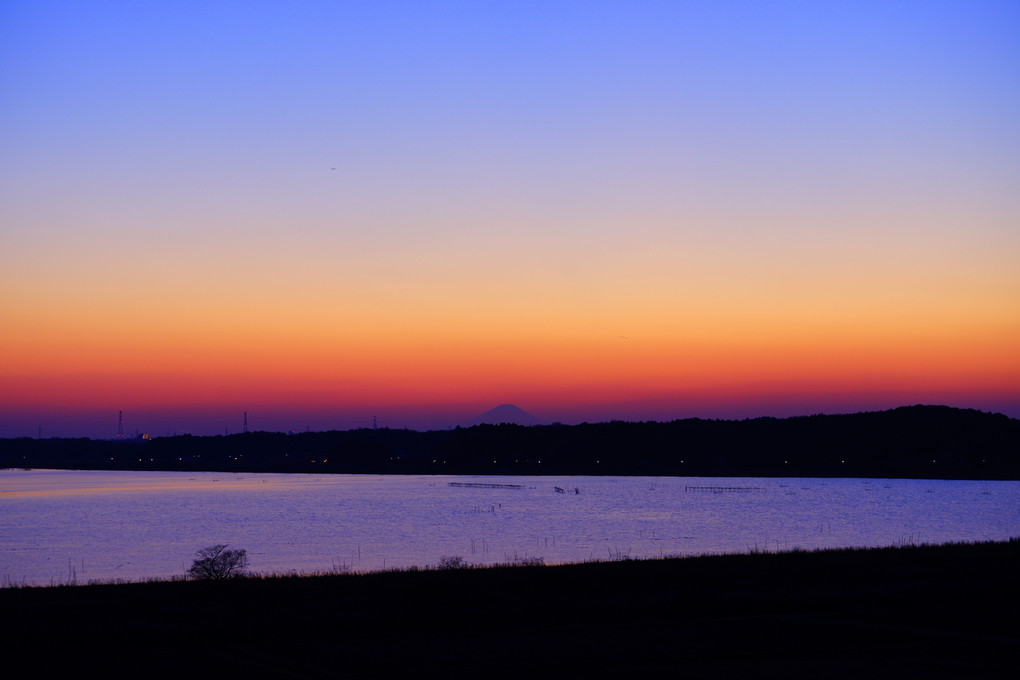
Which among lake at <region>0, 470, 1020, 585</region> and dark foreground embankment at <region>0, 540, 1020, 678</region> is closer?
dark foreground embankment at <region>0, 540, 1020, 678</region>

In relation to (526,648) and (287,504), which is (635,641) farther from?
(287,504)

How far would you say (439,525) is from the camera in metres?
86.6

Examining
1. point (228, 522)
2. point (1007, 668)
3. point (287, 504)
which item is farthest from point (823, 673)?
point (287, 504)

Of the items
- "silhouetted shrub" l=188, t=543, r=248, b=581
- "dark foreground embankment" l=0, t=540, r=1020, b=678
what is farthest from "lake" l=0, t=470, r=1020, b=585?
"dark foreground embankment" l=0, t=540, r=1020, b=678

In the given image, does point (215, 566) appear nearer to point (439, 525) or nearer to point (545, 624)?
point (545, 624)

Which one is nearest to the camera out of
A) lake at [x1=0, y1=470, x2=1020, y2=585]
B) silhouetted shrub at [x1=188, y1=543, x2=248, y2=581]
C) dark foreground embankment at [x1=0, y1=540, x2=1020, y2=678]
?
dark foreground embankment at [x1=0, y1=540, x2=1020, y2=678]

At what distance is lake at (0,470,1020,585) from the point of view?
57188 mm

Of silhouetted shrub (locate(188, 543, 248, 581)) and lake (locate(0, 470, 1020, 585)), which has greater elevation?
silhouetted shrub (locate(188, 543, 248, 581))

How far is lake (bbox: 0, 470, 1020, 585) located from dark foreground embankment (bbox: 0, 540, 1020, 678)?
20665mm

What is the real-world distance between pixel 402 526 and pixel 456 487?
98198 mm

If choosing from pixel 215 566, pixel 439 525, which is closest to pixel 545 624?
pixel 215 566

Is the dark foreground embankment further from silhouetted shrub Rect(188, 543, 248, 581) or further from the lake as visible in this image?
the lake

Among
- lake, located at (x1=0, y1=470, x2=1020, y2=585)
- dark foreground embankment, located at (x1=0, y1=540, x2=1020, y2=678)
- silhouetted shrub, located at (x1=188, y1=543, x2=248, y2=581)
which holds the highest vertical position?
silhouetted shrub, located at (x1=188, y1=543, x2=248, y2=581)

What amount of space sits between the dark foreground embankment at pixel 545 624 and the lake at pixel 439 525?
20.7 m
